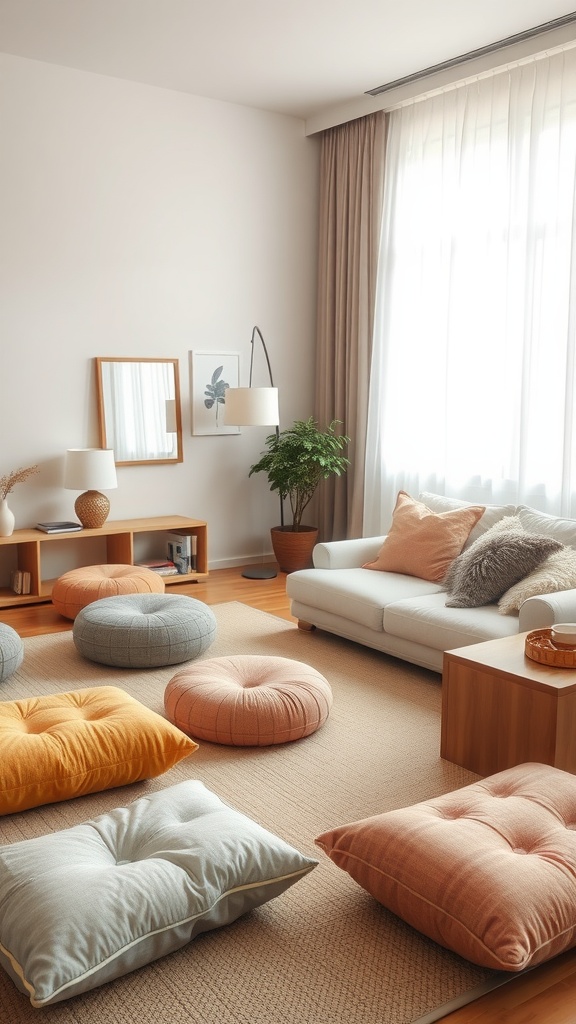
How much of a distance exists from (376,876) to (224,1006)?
18.3 inches

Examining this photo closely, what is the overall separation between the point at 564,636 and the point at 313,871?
115cm

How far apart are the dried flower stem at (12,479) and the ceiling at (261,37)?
8.05ft

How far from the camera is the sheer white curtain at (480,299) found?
4793mm

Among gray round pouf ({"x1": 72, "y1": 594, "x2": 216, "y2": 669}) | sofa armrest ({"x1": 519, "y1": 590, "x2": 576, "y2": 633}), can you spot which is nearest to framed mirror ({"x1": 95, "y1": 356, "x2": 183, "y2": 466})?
gray round pouf ({"x1": 72, "y1": 594, "x2": 216, "y2": 669})

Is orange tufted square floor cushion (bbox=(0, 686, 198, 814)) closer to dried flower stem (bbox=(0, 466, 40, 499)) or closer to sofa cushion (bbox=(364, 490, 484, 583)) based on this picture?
sofa cushion (bbox=(364, 490, 484, 583))

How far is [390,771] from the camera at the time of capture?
3.04 metres

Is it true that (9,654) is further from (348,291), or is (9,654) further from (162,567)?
(348,291)

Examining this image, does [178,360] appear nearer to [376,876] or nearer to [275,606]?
[275,606]

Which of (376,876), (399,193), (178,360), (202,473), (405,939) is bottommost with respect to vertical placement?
(405,939)

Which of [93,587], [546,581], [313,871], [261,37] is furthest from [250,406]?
[313,871]

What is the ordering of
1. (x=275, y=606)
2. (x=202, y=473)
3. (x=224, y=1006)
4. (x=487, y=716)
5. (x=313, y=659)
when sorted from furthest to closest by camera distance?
(x=202, y=473), (x=275, y=606), (x=313, y=659), (x=487, y=716), (x=224, y=1006)

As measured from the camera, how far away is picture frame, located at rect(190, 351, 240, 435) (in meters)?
6.18

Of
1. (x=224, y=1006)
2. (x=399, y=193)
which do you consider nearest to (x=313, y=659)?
(x=224, y=1006)

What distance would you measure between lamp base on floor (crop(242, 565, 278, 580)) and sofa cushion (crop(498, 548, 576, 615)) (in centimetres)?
248
